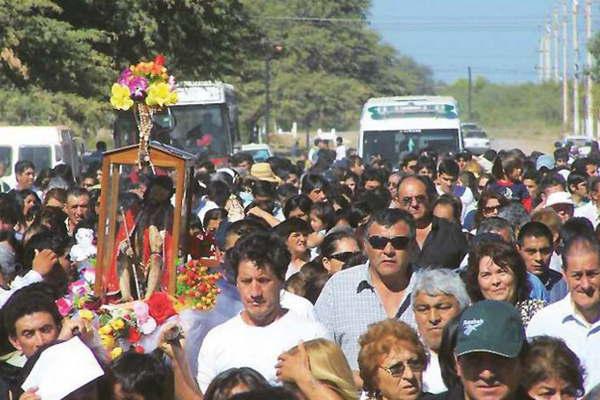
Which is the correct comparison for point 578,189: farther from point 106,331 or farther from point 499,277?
point 106,331

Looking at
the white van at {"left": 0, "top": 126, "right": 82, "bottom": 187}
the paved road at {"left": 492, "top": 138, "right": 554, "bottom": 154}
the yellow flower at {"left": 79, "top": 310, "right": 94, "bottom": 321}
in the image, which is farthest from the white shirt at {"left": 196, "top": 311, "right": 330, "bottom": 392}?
the paved road at {"left": 492, "top": 138, "right": 554, "bottom": 154}

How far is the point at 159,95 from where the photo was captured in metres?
11.2

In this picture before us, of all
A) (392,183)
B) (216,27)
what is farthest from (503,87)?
(392,183)

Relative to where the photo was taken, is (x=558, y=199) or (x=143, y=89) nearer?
(x=143, y=89)

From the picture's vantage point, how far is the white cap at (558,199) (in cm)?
1472

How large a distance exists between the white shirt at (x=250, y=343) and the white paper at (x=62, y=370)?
4.23ft

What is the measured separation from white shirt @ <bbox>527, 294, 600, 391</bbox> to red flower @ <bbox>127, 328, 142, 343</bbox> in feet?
6.29

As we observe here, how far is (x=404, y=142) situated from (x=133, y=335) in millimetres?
20107

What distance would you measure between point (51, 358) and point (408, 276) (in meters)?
2.84

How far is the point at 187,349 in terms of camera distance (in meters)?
8.17

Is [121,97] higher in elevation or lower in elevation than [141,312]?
higher

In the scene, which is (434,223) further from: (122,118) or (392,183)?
(122,118)

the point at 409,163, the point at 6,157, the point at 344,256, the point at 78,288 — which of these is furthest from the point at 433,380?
the point at 6,157

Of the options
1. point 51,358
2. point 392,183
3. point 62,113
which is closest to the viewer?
point 51,358
